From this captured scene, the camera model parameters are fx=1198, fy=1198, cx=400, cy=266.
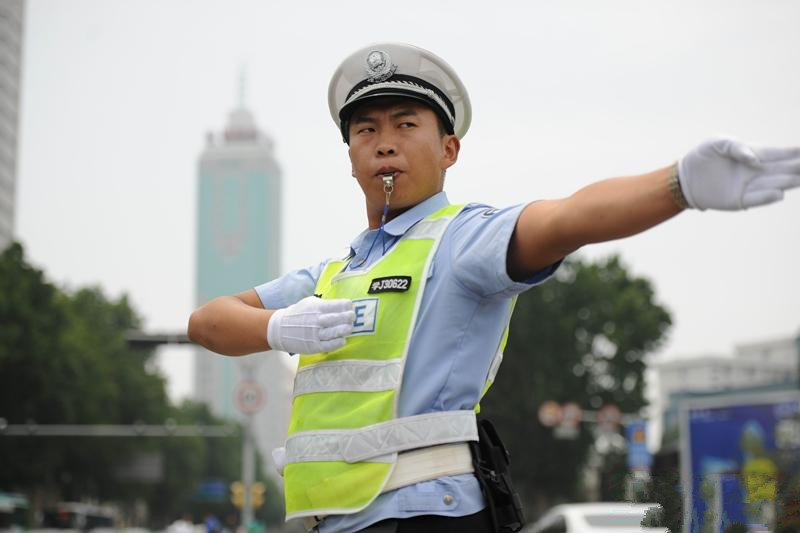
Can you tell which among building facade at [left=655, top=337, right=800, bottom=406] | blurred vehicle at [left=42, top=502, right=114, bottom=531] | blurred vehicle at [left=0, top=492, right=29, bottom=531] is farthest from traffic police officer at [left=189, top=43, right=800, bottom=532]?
building facade at [left=655, top=337, right=800, bottom=406]

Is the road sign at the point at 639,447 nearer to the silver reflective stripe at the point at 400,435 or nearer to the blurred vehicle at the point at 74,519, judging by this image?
the silver reflective stripe at the point at 400,435

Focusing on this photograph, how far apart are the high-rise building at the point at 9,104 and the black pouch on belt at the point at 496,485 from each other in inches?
3795

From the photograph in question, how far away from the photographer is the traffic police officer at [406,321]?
2.81 metres

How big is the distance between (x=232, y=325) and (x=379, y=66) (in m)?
0.81

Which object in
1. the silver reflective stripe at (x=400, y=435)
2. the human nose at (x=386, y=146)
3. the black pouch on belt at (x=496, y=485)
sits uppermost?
the human nose at (x=386, y=146)

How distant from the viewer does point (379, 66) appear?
129 inches

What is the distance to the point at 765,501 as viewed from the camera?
375 cm

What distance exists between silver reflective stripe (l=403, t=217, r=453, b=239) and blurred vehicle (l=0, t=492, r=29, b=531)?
41077 mm

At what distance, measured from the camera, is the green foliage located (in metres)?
42.3

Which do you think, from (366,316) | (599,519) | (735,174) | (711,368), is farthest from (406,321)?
(711,368)

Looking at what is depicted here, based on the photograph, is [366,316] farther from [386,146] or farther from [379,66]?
[379,66]

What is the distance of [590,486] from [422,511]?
58988 millimetres

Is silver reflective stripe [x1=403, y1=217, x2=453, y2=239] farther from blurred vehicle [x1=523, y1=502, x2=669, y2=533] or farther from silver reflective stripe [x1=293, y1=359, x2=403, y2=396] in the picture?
blurred vehicle [x1=523, y1=502, x2=669, y2=533]

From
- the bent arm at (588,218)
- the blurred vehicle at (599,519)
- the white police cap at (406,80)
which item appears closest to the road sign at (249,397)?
the blurred vehicle at (599,519)
